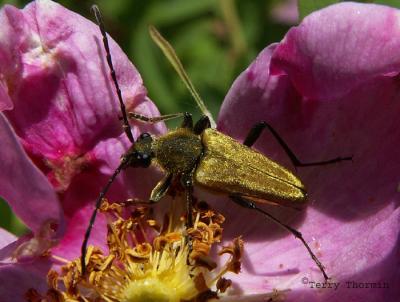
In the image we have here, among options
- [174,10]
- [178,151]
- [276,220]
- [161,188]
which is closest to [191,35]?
[174,10]

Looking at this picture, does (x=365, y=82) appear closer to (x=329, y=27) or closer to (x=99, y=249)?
(x=329, y=27)

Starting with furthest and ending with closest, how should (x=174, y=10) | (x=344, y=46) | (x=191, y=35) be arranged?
(x=191, y=35) → (x=174, y=10) → (x=344, y=46)

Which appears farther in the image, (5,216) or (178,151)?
(5,216)

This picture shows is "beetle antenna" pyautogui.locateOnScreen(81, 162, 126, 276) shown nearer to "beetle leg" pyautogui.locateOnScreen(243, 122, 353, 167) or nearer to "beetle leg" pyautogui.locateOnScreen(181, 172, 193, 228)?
"beetle leg" pyautogui.locateOnScreen(181, 172, 193, 228)

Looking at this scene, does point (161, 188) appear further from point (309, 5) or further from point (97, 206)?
point (309, 5)

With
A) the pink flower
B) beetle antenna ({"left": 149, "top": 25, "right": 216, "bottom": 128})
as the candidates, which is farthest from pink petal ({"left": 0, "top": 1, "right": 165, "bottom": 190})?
beetle antenna ({"left": 149, "top": 25, "right": 216, "bottom": 128})

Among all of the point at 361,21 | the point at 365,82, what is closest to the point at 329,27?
the point at 361,21

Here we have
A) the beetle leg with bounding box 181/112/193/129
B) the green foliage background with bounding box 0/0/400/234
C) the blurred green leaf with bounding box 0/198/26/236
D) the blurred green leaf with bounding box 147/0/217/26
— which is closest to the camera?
the beetle leg with bounding box 181/112/193/129
